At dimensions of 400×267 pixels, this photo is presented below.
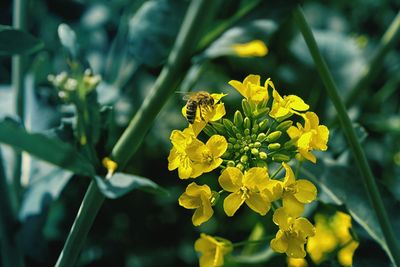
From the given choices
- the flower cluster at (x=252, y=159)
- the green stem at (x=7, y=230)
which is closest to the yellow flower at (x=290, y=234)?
the flower cluster at (x=252, y=159)

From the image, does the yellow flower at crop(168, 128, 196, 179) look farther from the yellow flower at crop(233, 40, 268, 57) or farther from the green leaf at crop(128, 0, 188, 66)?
the green leaf at crop(128, 0, 188, 66)

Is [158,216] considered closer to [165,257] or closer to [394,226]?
[165,257]

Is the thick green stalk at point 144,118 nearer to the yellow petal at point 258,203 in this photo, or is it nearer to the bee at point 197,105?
the bee at point 197,105

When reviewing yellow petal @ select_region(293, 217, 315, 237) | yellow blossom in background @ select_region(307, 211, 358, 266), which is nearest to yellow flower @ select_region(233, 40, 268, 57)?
yellow petal @ select_region(293, 217, 315, 237)

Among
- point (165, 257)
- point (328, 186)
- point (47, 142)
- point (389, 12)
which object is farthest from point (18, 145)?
point (389, 12)

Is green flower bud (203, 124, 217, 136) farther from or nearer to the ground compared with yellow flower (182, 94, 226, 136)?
nearer to the ground
